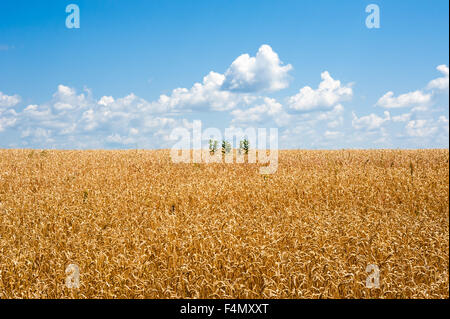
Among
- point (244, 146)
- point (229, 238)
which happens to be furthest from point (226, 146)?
point (229, 238)

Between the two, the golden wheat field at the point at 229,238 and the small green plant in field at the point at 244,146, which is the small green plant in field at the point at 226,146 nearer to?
the small green plant in field at the point at 244,146

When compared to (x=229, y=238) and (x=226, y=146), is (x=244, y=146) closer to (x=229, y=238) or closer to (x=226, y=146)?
(x=226, y=146)

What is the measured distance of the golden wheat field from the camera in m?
4.50

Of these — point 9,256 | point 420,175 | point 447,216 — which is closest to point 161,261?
point 9,256

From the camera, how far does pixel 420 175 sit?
12.1 m

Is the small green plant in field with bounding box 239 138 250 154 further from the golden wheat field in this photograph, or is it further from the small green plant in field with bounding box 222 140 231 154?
the golden wheat field

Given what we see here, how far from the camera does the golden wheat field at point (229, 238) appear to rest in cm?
450

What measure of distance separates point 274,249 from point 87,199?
639 cm

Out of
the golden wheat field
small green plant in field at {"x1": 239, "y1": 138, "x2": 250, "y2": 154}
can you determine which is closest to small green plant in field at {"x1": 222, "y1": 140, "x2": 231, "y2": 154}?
small green plant in field at {"x1": 239, "y1": 138, "x2": 250, "y2": 154}

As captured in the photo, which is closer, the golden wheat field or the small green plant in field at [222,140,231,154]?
the golden wheat field

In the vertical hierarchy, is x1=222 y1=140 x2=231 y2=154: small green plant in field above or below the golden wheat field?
above

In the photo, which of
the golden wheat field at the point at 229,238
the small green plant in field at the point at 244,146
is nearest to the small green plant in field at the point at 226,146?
the small green plant in field at the point at 244,146

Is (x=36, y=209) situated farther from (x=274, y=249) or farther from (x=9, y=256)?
(x=274, y=249)

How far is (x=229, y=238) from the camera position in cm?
587
